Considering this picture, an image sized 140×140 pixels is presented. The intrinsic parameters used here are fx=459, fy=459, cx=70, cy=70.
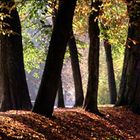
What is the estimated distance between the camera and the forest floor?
39.2 feet

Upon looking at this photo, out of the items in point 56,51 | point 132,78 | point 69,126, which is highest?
point 56,51

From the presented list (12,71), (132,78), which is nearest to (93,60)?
(12,71)

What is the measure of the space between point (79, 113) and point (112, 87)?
49.9 ft

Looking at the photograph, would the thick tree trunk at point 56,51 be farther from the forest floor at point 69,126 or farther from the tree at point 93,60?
the tree at point 93,60

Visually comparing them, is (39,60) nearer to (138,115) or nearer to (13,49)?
(138,115)

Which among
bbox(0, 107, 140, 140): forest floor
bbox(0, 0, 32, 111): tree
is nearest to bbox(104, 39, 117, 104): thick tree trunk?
bbox(0, 107, 140, 140): forest floor

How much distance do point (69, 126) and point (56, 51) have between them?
2.47 m

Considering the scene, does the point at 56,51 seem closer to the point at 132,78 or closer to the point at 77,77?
the point at 132,78

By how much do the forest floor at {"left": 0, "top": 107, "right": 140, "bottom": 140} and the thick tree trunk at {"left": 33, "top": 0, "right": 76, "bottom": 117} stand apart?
75cm

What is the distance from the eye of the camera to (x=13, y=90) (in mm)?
18297

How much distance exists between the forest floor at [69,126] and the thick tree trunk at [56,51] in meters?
0.75

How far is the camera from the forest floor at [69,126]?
11.9m

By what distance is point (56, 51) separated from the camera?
1434 cm

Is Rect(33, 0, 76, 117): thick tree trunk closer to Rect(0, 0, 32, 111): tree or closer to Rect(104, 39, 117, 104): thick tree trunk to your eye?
Rect(0, 0, 32, 111): tree
